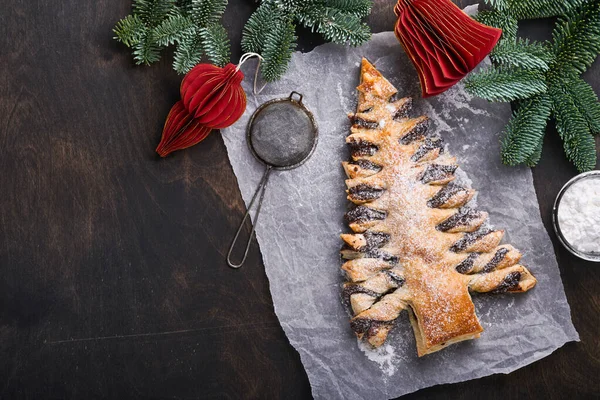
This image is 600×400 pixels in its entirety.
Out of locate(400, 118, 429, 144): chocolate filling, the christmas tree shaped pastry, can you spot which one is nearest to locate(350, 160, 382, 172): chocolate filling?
the christmas tree shaped pastry

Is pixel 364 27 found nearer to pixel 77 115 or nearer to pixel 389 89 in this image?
pixel 389 89

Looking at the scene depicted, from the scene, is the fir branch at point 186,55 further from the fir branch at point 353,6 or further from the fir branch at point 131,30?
the fir branch at point 353,6

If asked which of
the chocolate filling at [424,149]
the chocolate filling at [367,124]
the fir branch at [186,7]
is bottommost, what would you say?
the chocolate filling at [424,149]

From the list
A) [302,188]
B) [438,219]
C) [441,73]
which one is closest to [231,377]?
[302,188]

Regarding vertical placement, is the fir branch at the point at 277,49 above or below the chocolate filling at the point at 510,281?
above

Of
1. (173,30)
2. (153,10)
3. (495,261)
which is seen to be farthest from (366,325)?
(153,10)

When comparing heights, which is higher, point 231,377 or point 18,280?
point 18,280

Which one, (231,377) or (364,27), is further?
(231,377)

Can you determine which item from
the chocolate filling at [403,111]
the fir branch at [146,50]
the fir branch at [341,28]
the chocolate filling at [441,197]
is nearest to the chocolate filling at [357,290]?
the chocolate filling at [441,197]
